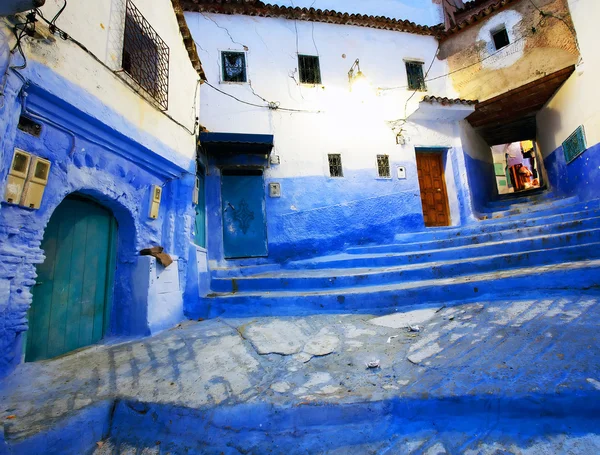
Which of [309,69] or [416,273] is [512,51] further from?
[416,273]

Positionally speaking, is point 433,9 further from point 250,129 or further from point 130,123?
point 130,123

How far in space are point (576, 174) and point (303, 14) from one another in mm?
8242

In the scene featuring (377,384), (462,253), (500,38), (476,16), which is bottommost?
(377,384)

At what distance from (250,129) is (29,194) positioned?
5.30m

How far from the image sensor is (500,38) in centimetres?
832

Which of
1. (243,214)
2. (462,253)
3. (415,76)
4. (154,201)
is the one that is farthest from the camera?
(415,76)

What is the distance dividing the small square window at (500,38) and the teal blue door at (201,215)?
358 inches

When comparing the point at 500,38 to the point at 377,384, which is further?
the point at 500,38

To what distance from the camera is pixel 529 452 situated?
1637 mm

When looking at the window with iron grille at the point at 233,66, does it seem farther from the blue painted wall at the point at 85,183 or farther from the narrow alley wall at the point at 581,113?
the narrow alley wall at the point at 581,113

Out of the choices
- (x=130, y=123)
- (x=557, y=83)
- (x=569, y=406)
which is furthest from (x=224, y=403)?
(x=557, y=83)

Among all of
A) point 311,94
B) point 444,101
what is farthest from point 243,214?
point 444,101

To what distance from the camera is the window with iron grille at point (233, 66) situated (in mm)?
7551

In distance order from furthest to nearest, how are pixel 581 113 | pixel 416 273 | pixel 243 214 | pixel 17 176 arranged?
pixel 243 214
pixel 581 113
pixel 416 273
pixel 17 176
